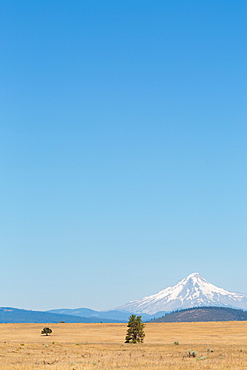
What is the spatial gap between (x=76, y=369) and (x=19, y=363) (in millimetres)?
6170

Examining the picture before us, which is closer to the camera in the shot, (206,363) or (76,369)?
(76,369)

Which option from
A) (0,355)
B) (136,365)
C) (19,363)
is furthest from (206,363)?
(0,355)

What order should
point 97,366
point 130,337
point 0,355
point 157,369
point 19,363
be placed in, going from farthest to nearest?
1. point 130,337
2. point 0,355
3. point 19,363
4. point 97,366
5. point 157,369

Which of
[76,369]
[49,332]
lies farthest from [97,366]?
[49,332]

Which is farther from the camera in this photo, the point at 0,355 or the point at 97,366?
the point at 0,355

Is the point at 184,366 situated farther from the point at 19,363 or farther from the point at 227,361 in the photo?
the point at 19,363

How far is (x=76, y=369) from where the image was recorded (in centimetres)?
3023

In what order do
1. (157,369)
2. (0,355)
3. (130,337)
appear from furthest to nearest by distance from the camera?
1. (130,337)
2. (0,355)
3. (157,369)

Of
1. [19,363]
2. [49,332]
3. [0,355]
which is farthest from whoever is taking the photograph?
[49,332]

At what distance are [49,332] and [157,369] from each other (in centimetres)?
8267

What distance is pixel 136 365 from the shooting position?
3341 cm

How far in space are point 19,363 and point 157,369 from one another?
1077 centimetres

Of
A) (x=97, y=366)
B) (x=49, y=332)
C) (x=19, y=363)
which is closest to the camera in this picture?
(x=97, y=366)

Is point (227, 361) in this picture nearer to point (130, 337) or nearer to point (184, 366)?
point (184, 366)
